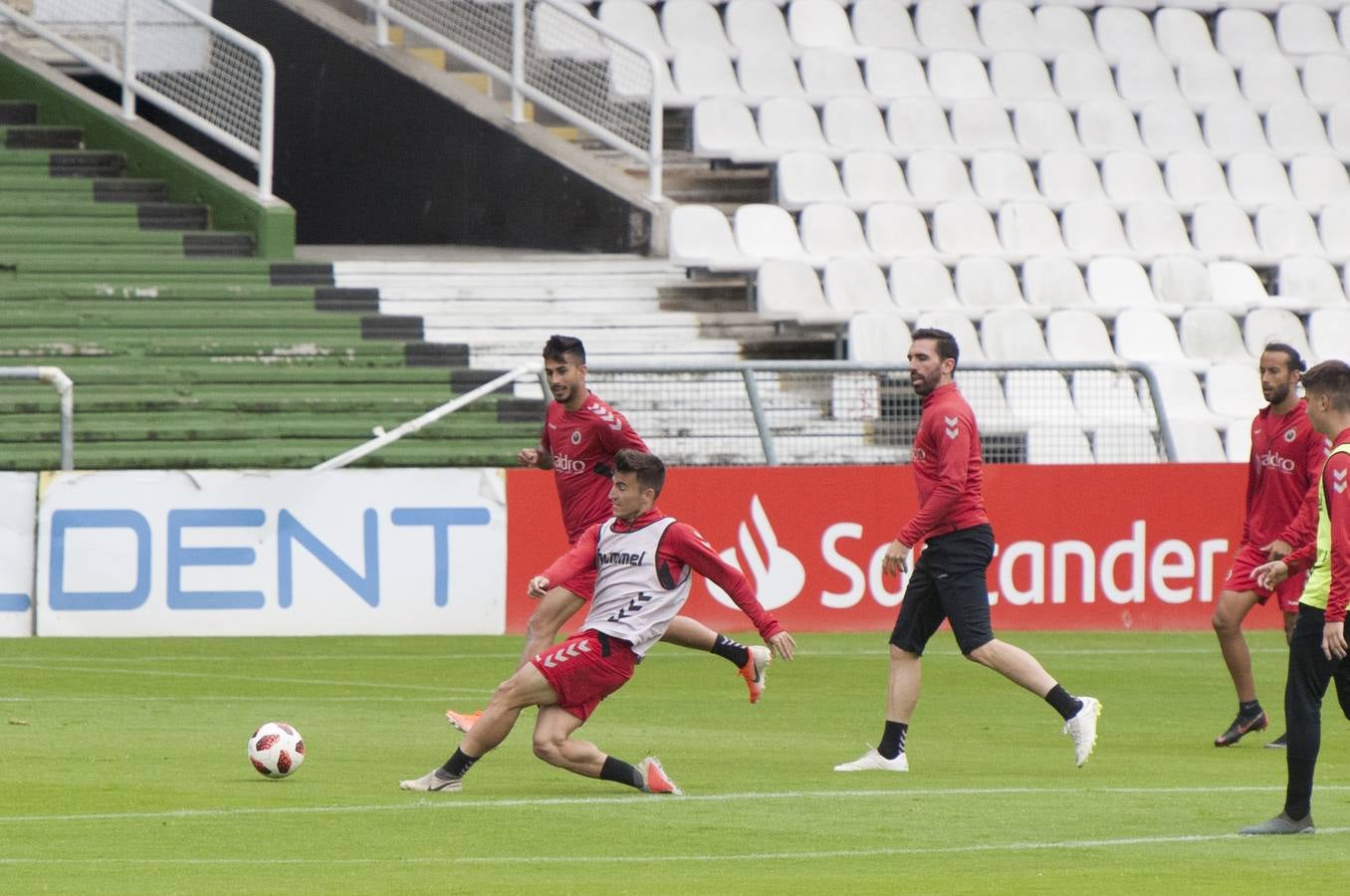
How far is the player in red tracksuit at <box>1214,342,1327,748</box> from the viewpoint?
35.6ft

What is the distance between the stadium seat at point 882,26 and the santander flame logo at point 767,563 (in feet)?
31.2

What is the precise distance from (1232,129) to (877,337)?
7.34 m

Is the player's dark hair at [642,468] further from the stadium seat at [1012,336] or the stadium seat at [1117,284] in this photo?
the stadium seat at [1117,284]

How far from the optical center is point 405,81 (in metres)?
23.4

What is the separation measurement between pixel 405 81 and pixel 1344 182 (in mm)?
10680

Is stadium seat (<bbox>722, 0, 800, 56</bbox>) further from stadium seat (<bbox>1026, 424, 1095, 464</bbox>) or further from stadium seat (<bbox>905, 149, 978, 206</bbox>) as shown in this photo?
stadium seat (<bbox>1026, 424, 1095, 464</bbox>)

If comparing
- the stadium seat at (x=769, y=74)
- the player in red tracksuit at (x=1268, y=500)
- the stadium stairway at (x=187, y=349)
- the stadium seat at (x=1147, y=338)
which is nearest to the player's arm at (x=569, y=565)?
the player in red tracksuit at (x=1268, y=500)

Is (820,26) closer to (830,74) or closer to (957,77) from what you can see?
(830,74)

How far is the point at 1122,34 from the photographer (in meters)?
26.1

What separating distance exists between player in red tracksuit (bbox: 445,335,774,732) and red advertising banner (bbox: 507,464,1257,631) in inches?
193

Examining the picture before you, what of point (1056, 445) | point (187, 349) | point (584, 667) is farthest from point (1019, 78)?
point (584, 667)

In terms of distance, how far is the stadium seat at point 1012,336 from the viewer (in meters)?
21.2

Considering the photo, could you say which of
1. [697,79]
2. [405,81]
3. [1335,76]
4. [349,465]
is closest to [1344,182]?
[1335,76]

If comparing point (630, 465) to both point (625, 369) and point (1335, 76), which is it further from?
point (1335, 76)
